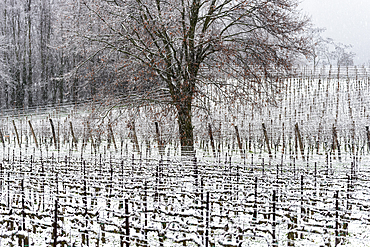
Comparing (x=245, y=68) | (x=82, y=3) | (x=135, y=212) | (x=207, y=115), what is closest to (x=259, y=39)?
(x=245, y=68)

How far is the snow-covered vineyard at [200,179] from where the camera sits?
158 inches

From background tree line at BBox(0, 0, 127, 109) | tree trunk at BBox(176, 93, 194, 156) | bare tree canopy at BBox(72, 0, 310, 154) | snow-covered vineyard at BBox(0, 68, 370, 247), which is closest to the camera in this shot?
snow-covered vineyard at BBox(0, 68, 370, 247)

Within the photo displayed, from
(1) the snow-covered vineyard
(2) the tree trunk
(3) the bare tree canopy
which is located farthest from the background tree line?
(2) the tree trunk

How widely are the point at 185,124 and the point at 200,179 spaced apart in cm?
425

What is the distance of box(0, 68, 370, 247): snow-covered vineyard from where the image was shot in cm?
400

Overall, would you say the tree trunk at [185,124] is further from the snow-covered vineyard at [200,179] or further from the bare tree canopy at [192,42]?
the snow-covered vineyard at [200,179]

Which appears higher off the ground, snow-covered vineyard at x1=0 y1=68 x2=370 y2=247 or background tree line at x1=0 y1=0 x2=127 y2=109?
background tree line at x1=0 y1=0 x2=127 y2=109

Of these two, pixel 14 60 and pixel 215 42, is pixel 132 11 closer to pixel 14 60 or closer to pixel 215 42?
pixel 215 42

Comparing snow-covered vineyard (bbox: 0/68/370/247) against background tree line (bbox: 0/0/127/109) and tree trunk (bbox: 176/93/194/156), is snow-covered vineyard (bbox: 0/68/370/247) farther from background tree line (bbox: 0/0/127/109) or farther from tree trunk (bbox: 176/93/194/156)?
background tree line (bbox: 0/0/127/109)

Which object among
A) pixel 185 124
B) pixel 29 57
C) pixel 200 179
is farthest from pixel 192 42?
pixel 29 57

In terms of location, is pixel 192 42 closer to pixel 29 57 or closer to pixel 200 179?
pixel 200 179

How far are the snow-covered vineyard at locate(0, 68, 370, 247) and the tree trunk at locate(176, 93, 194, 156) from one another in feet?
1.06

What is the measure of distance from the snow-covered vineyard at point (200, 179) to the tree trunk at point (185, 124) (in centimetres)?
32

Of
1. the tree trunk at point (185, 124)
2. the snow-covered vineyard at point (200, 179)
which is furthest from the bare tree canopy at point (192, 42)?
the snow-covered vineyard at point (200, 179)
